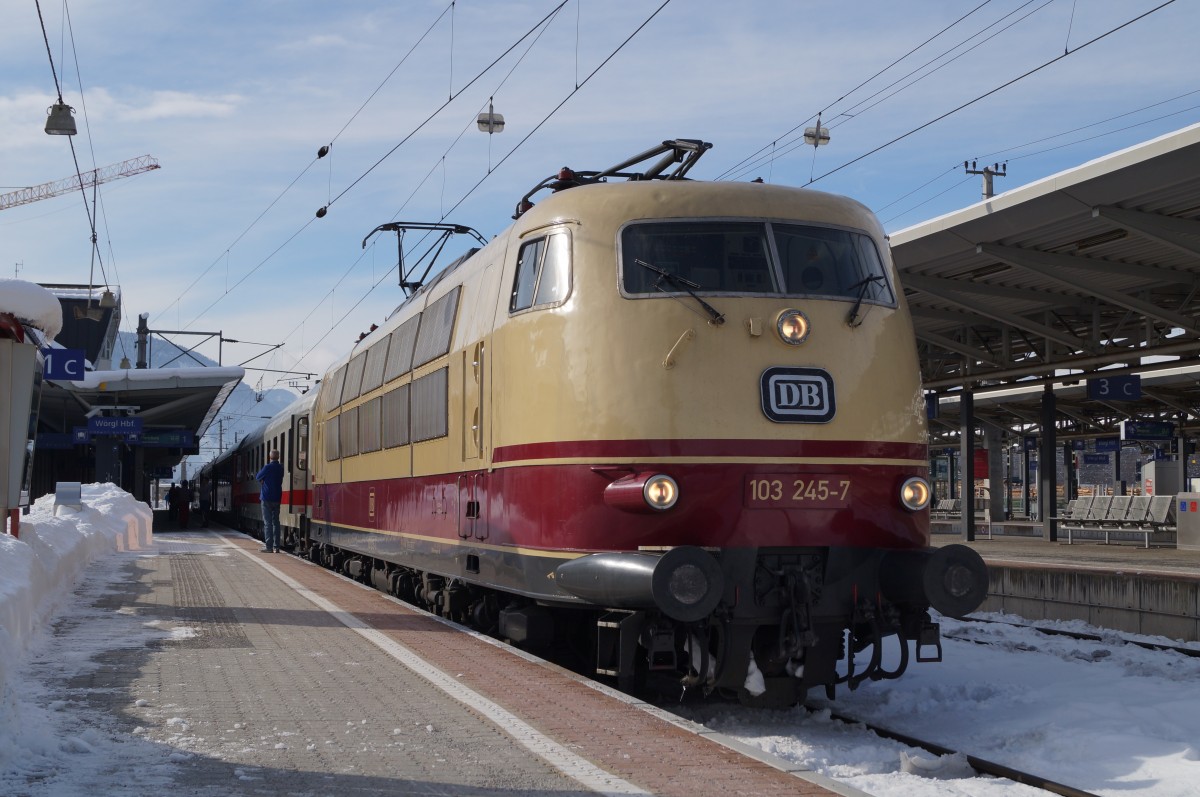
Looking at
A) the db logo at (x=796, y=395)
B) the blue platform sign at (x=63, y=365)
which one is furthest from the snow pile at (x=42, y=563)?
the db logo at (x=796, y=395)

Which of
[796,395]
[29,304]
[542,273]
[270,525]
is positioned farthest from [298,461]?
[796,395]

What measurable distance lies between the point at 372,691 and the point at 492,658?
62.7 inches

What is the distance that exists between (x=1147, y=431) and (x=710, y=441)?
94.7 ft

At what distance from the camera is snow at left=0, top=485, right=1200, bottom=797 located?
598cm

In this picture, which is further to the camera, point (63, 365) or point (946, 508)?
point (946, 508)

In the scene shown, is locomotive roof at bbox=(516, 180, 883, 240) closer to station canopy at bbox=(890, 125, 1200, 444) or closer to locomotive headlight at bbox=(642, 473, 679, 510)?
locomotive headlight at bbox=(642, 473, 679, 510)

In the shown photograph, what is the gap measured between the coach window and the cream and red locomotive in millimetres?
19

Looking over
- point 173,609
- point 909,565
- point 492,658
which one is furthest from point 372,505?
point 909,565

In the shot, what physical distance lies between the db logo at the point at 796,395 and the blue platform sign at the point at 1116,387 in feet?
62.1

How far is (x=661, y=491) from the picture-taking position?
7.83 meters

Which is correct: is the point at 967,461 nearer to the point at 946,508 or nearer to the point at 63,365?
the point at 63,365

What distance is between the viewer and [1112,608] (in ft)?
47.6

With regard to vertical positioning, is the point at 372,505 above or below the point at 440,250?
below

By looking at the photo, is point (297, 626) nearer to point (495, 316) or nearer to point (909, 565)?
point (495, 316)
